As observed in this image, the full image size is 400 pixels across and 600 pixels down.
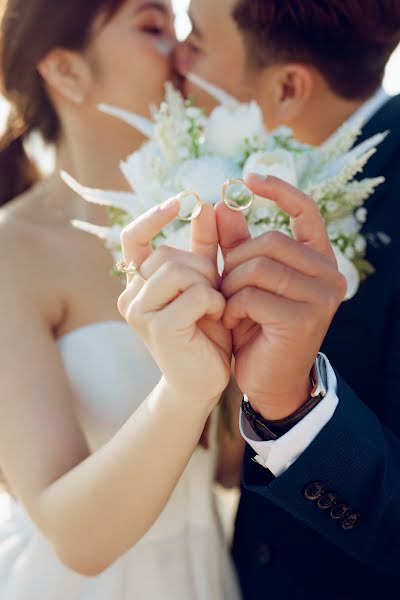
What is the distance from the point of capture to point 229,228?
4.38ft

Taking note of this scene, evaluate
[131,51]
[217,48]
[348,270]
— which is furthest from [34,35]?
[348,270]

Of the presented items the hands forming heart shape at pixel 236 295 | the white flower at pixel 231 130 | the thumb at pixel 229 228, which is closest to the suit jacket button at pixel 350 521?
the hands forming heart shape at pixel 236 295

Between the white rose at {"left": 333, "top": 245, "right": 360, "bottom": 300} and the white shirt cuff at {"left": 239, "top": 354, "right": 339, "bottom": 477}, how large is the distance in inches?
14.0

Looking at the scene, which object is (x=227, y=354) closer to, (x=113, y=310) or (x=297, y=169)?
(x=297, y=169)

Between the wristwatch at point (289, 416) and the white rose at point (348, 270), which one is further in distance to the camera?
the white rose at point (348, 270)

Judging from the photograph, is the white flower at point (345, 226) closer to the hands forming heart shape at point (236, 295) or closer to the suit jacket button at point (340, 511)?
the hands forming heart shape at point (236, 295)

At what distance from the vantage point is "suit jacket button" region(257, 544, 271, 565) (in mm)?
2123

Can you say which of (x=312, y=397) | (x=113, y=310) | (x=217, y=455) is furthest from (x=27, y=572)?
(x=312, y=397)

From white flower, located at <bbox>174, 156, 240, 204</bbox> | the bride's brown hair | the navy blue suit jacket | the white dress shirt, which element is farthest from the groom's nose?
the white dress shirt

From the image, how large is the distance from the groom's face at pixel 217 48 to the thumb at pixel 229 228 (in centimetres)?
132

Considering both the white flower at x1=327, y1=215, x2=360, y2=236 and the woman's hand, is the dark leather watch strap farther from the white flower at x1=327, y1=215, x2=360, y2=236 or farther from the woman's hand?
the white flower at x1=327, y1=215, x2=360, y2=236

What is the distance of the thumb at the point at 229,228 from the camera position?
4.34 ft

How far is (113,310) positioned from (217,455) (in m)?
0.70

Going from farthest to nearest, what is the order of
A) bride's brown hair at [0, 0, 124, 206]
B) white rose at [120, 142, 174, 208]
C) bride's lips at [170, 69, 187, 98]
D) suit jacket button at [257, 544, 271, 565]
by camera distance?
1. bride's lips at [170, 69, 187, 98]
2. bride's brown hair at [0, 0, 124, 206]
3. suit jacket button at [257, 544, 271, 565]
4. white rose at [120, 142, 174, 208]
